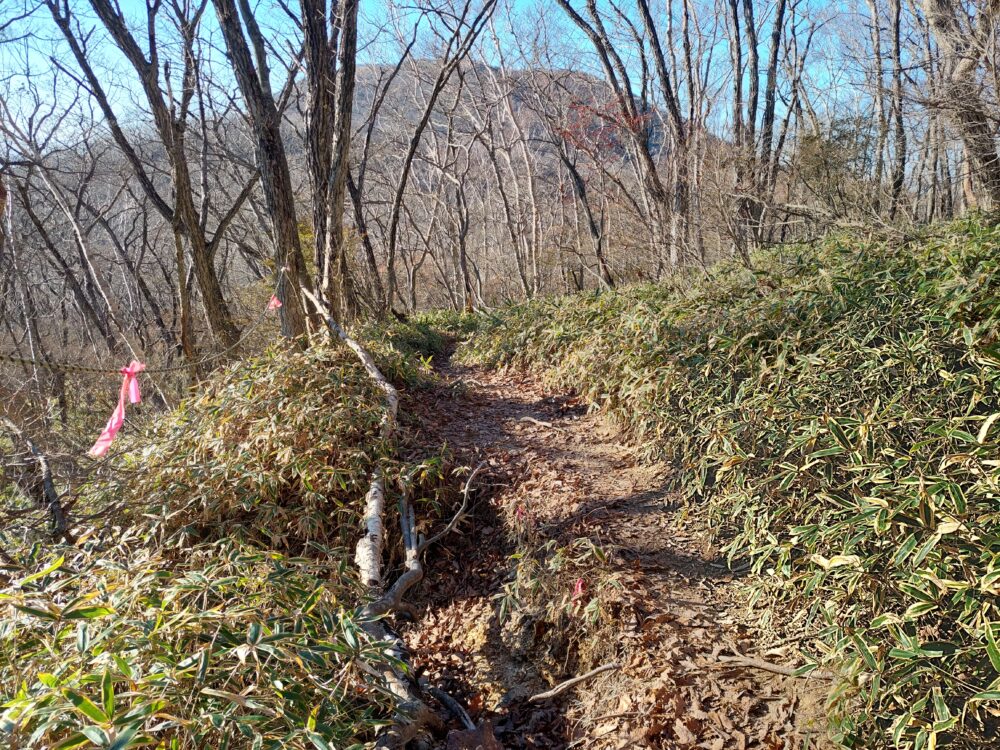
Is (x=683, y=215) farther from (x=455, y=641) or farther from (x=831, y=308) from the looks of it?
(x=455, y=641)

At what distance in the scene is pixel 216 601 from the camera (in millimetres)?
2098

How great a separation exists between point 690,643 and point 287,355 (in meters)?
4.11

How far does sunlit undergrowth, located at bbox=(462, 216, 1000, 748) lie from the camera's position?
170cm

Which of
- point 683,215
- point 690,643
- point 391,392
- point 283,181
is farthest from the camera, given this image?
point 683,215

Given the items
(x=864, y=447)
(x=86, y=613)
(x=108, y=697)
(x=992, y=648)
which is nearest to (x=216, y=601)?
(x=86, y=613)

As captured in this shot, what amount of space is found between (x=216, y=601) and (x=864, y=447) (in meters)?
2.59

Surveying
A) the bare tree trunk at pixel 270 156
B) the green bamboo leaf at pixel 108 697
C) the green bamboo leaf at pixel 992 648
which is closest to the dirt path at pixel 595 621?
the green bamboo leaf at pixel 992 648

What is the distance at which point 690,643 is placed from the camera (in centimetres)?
231

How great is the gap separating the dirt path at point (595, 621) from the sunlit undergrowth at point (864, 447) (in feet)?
0.72

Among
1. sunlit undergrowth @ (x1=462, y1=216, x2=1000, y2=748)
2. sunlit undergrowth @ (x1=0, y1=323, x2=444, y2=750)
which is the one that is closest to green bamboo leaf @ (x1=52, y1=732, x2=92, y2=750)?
sunlit undergrowth @ (x1=0, y1=323, x2=444, y2=750)

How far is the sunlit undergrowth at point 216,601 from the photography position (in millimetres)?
1472

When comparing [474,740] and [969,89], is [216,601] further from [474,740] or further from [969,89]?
[969,89]

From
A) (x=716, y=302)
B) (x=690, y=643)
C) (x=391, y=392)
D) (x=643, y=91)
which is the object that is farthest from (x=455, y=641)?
(x=643, y=91)

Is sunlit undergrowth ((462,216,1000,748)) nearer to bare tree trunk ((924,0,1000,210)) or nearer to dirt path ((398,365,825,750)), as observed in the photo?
dirt path ((398,365,825,750))
